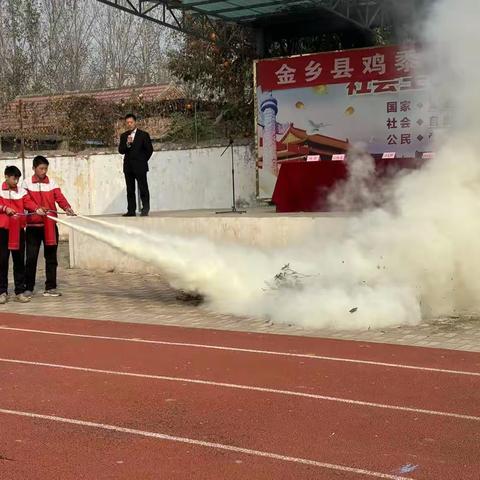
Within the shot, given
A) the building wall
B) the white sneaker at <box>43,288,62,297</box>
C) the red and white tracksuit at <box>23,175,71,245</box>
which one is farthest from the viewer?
the building wall

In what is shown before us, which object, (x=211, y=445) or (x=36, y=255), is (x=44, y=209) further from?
(x=211, y=445)

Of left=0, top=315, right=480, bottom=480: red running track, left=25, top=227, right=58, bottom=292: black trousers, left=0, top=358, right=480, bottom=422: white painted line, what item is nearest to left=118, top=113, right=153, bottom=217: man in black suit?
left=25, top=227, right=58, bottom=292: black trousers

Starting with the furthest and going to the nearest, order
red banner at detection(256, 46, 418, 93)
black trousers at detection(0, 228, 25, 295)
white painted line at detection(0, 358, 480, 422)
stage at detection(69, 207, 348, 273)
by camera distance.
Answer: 1. red banner at detection(256, 46, 418, 93)
2. stage at detection(69, 207, 348, 273)
3. black trousers at detection(0, 228, 25, 295)
4. white painted line at detection(0, 358, 480, 422)

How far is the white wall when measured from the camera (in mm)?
17281

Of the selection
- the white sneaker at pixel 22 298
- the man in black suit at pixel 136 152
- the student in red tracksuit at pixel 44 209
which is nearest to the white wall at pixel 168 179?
the man in black suit at pixel 136 152

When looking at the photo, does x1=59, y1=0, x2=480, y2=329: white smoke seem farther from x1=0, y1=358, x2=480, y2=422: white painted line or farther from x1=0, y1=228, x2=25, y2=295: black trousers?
x1=0, y1=228, x2=25, y2=295: black trousers

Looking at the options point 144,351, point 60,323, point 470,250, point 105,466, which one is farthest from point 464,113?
point 105,466

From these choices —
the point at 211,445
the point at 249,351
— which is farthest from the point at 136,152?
the point at 211,445

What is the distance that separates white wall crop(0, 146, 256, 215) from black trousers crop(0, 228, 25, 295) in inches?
275

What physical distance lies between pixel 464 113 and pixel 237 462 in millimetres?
5828

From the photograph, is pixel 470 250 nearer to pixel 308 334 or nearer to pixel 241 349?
pixel 308 334

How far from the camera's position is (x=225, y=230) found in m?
12.0

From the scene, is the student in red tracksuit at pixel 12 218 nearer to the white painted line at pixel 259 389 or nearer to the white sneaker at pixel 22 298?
the white sneaker at pixel 22 298

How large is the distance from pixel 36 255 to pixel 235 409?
6.33 metres
